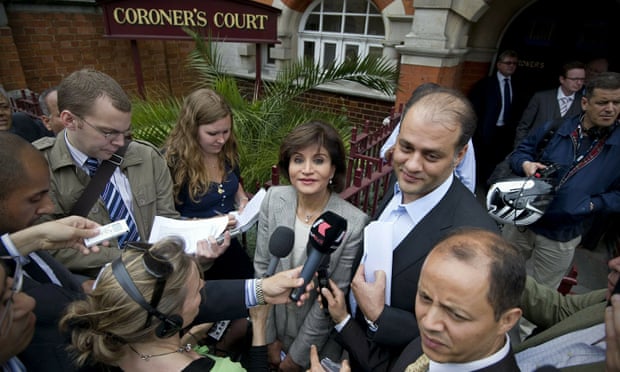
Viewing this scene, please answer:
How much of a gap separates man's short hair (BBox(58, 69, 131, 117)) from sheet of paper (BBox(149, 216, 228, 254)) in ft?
2.25

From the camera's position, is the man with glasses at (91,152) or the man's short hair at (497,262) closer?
the man's short hair at (497,262)

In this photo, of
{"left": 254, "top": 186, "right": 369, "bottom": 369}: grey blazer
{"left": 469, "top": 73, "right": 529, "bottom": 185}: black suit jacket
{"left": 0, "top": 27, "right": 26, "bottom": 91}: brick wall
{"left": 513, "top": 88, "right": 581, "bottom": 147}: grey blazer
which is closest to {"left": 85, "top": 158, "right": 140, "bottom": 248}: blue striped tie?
{"left": 254, "top": 186, "right": 369, "bottom": 369}: grey blazer

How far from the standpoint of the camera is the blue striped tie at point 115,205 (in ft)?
6.13

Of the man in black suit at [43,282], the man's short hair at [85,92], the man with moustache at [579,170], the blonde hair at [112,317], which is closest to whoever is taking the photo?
the blonde hair at [112,317]

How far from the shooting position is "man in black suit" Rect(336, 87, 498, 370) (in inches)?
55.1

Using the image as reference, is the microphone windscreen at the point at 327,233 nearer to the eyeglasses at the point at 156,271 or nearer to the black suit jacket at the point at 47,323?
the eyeglasses at the point at 156,271

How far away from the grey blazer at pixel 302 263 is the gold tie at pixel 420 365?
615 mm

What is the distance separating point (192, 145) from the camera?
2.30 meters

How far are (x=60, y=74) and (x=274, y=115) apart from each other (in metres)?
4.85

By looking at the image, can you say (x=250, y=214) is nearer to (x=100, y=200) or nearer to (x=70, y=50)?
(x=100, y=200)

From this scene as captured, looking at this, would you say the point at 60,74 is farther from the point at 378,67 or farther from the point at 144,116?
the point at 378,67

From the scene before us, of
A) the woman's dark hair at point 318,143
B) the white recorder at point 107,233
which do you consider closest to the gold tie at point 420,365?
the woman's dark hair at point 318,143

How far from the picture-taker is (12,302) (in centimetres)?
98

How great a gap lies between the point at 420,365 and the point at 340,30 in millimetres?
7015
